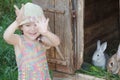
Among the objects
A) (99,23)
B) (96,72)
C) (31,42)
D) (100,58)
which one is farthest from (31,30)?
(99,23)

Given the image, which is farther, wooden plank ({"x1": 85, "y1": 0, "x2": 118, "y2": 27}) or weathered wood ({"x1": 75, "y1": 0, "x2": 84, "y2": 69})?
wooden plank ({"x1": 85, "y1": 0, "x2": 118, "y2": 27})

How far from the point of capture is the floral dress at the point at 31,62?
5441mm

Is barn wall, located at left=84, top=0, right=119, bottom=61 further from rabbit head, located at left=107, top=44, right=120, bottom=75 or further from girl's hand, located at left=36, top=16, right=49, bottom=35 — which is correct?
girl's hand, located at left=36, top=16, right=49, bottom=35

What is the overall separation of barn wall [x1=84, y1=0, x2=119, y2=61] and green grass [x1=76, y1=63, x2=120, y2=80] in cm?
64

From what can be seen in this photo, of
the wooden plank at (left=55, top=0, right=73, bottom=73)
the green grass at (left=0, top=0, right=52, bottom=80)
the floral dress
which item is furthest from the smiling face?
the green grass at (left=0, top=0, right=52, bottom=80)

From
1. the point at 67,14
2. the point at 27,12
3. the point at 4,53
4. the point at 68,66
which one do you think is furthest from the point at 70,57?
the point at 27,12

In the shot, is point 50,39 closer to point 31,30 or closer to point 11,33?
point 31,30

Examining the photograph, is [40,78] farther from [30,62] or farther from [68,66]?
[68,66]

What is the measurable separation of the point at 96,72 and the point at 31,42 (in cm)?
184

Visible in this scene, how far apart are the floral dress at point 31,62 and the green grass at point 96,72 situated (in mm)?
1597

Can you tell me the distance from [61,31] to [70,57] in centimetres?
45

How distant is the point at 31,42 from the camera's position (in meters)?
5.49

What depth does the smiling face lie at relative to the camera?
17.6 feet

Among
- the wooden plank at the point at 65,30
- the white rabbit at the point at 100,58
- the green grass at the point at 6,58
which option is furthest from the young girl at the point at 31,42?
the white rabbit at the point at 100,58
